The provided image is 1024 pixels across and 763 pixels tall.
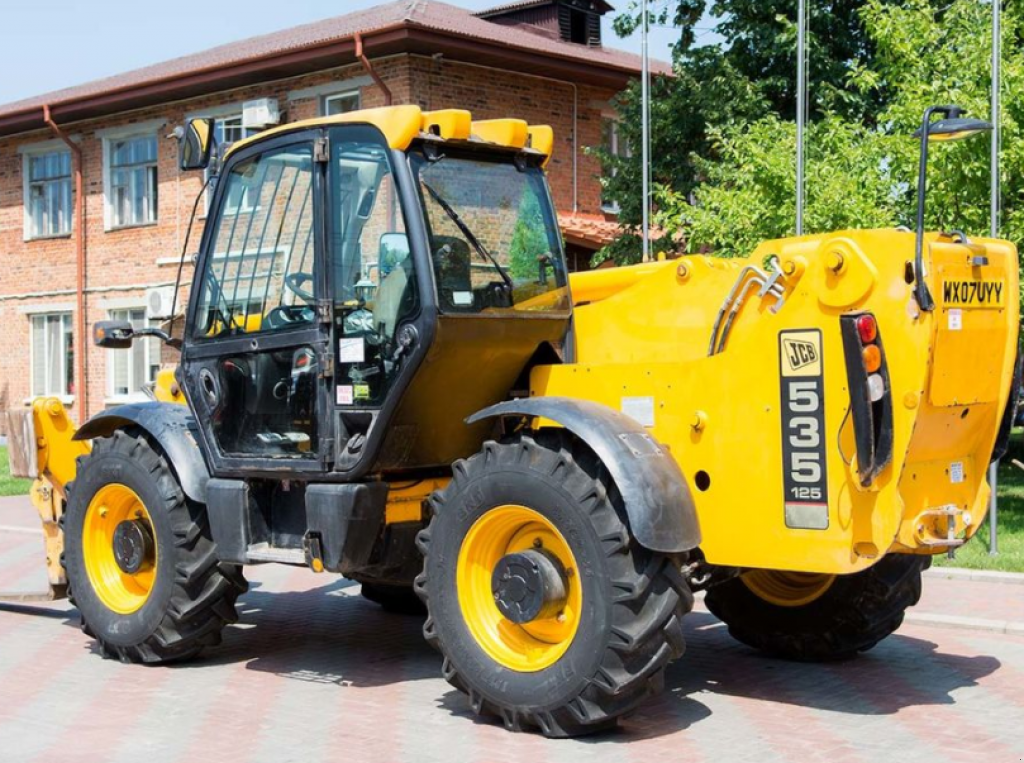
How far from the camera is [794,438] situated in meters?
6.48

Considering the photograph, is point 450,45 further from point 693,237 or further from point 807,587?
point 807,587

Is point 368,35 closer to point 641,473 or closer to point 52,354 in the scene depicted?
point 52,354

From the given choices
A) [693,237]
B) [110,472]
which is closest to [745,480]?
[110,472]

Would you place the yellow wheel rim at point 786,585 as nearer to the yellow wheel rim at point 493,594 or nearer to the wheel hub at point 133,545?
the yellow wheel rim at point 493,594

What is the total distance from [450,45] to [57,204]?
1058cm

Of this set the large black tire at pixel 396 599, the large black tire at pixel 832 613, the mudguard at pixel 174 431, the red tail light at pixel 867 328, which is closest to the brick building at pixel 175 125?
the large black tire at pixel 396 599

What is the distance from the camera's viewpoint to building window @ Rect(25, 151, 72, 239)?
29234mm

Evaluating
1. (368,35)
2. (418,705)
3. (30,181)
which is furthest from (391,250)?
(30,181)

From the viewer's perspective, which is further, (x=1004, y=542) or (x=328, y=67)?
Result: (x=328, y=67)

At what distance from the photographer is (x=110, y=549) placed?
8742mm

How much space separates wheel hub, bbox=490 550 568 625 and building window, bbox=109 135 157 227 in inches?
859

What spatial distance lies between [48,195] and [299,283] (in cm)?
2349

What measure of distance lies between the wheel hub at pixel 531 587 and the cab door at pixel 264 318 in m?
1.29

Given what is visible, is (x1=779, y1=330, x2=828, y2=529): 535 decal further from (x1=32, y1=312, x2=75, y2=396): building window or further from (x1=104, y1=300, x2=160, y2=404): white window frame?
(x1=32, y1=312, x2=75, y2=396): building window
